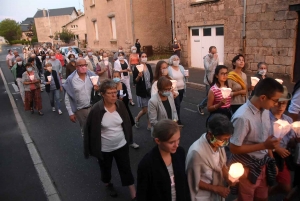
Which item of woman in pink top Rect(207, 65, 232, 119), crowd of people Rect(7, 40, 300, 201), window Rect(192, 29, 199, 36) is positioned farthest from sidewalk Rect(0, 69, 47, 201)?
window Rect(192, 29, 199, 36)

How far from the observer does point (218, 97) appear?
4.51 m

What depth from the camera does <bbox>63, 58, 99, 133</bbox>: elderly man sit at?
5137mm

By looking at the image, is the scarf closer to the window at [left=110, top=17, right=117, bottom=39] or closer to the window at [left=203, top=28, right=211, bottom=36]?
the window at [left=203, top=28, right=211, bottom=36]

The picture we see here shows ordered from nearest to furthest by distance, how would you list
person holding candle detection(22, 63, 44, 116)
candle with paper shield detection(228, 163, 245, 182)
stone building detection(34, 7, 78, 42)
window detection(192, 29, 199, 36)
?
candle with paper shield detection(228, 163, 245, 182) → person holding candle detection(22, 63, 44, 116) → window detection(192, 29, 199, 36) → stone building detection(34, 7, 78, 42)

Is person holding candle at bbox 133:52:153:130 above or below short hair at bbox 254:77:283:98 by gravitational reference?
below

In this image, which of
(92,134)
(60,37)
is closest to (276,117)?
(92,134)

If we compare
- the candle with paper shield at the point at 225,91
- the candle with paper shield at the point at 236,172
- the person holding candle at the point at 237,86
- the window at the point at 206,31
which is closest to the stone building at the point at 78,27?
the window at the point at 206,31

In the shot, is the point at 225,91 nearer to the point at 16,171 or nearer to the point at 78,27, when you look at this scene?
the point at 16,171

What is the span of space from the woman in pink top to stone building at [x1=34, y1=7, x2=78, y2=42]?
77.2 meters

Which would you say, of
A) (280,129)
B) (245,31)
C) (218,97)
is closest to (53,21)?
(245,31)

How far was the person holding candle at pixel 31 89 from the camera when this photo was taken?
9.00m

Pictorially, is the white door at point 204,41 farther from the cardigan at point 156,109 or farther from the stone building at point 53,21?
the stone building at point 53,21

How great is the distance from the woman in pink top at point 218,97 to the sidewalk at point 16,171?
3063mm

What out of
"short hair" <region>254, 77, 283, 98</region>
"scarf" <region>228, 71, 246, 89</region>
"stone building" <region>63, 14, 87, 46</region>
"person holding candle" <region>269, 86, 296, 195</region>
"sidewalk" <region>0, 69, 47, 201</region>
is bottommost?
"sidewalk" <region>0, 69, 47, 201</region>
